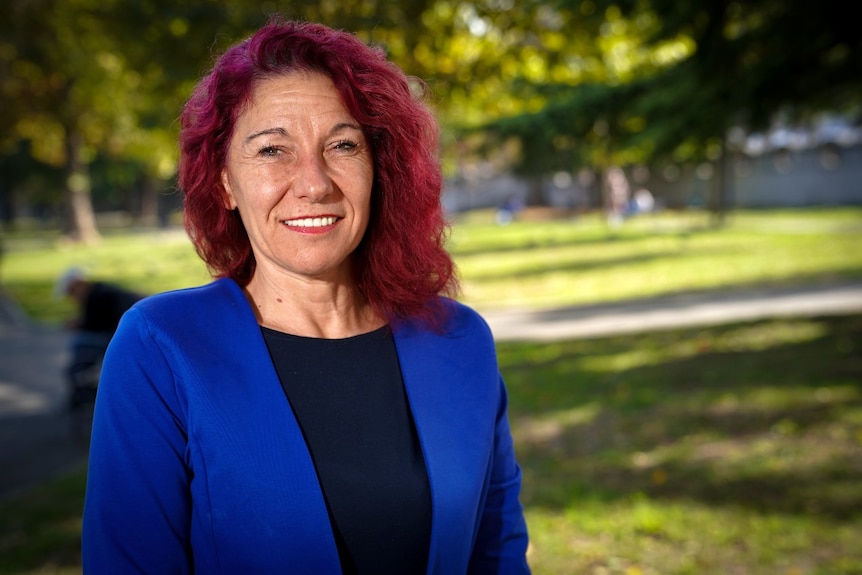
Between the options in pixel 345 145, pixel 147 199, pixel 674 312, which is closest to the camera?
pixel 345 145

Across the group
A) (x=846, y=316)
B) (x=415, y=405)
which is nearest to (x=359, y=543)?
(x=415, y=405)

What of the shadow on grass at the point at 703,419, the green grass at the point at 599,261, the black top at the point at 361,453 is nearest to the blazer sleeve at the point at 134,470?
the black top at the point at 361,453

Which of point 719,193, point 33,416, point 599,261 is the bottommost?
point 599,261

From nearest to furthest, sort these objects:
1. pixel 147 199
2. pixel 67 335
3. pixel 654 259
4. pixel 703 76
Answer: pixel 703 76
pixel 67 335
pixel 654 259
pixel 147 199

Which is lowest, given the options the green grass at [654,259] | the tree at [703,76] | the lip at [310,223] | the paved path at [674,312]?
the green grass at [654,259]

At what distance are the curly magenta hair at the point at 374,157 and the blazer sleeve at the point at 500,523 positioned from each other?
376 millimetres

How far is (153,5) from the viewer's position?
7805 mm

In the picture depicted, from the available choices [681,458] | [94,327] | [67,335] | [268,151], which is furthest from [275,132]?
[67,335]

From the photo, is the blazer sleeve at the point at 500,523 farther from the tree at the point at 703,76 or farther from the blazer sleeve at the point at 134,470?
the tree at the point at 703,76

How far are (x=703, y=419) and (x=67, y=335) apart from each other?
1137 centimetres

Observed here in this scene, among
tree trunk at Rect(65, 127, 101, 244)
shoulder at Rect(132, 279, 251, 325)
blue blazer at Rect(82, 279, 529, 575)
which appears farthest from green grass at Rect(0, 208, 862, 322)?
blue blazer at Rect(82, 279, 529, 575)

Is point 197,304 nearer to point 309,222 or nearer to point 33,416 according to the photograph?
point 309,222

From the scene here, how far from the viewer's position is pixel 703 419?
6.45 metres

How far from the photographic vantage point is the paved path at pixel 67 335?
7285 millimetres
